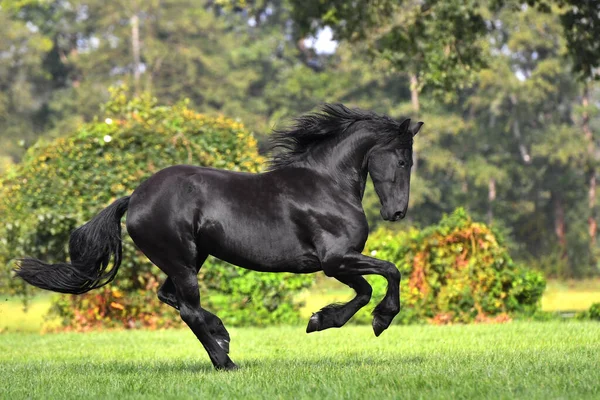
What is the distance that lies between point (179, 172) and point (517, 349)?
390 cm

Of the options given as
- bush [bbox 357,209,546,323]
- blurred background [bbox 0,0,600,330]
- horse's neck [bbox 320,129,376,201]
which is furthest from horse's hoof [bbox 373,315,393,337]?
blurred background [bbox 0,0,600,330]

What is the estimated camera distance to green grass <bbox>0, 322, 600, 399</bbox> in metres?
7.00

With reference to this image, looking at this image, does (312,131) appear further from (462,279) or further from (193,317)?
(462,279)

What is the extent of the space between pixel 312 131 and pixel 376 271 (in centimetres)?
141

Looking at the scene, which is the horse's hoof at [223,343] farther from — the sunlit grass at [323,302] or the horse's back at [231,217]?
the sunlit grass at [323,302]

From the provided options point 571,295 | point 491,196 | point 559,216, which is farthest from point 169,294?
point 559,216

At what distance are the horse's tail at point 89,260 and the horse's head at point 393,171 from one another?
2.18 m

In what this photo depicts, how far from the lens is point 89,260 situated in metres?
9.05

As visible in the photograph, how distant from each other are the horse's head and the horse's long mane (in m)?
0.24

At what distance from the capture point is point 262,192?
338 inches

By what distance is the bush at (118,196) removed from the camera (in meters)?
16.6

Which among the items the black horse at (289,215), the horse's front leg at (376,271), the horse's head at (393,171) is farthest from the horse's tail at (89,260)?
the horse's head at (393,171)

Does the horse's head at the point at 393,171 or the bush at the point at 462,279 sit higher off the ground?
the horse's head at the point at 393,171

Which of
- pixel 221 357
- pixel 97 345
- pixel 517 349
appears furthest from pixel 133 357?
pixel 517 349
